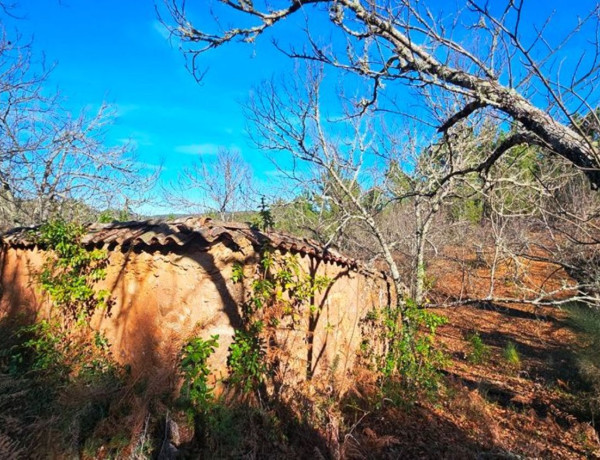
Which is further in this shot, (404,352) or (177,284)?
(404,352)

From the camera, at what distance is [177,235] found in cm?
424

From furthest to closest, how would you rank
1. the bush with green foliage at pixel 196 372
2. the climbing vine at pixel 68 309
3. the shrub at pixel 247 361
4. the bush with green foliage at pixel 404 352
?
the bush with green foliage at pixel 404 352 → the climbing vine at pixel 68 309 → the shrub at pixel 247 361 → the bush with green foliage at pixel 196 372


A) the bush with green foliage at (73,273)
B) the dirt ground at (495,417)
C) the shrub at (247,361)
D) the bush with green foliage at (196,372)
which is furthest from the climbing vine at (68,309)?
the dirt ground at (495,417)

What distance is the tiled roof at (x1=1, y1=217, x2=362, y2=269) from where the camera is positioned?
4250 mm

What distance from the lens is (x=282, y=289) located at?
16.0 ft

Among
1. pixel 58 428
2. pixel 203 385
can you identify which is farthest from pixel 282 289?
pixel 58 428

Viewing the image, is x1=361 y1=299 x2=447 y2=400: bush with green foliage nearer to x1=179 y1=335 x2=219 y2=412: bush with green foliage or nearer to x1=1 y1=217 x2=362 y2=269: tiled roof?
x1=1 y1=217 x2=362 y2=269: tiled roof

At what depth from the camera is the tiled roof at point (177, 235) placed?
13.9 ft

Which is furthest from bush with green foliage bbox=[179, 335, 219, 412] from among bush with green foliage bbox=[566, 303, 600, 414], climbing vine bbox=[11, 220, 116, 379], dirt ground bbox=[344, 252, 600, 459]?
bush with green foliage bbox=[566, 303, 600, 414]

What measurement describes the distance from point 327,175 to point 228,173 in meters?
11.6

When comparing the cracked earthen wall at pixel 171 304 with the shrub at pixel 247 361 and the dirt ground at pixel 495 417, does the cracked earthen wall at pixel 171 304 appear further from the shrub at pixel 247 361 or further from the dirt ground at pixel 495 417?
the dirt ground at pixel 495 417

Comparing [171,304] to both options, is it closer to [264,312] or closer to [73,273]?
[264,312]

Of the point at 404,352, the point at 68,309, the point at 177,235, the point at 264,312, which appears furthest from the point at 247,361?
the point at 404,352

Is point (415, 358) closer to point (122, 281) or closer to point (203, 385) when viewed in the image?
point (203, 385)
